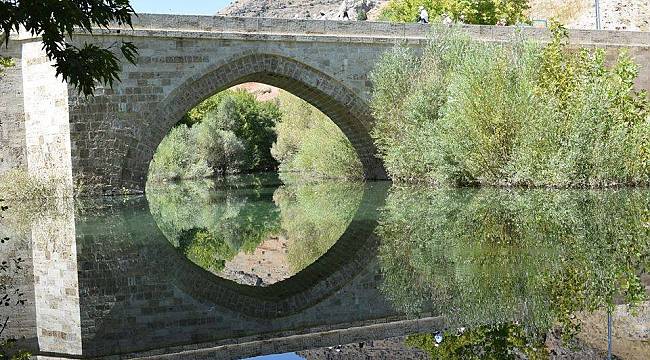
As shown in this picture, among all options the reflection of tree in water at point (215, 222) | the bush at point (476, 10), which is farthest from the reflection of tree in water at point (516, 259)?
the bush at point (476, 10)

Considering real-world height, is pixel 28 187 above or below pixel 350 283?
above

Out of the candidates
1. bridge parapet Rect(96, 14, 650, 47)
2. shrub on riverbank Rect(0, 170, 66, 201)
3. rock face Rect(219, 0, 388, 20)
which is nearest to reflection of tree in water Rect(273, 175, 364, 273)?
bridge parapet Rect(96, 14, 650, 47)

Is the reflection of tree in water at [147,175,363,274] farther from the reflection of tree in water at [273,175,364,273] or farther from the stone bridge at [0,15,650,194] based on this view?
A: the stone bridge at [0,15,650,194]

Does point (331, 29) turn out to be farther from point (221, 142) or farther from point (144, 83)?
point (221, 142)

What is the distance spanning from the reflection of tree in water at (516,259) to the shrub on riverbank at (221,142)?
2225cm

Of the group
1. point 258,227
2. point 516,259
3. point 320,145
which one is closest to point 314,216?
point 258,227

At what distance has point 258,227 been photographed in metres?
14.3

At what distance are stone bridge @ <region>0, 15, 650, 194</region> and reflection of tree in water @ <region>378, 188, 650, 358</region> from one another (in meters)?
7.94

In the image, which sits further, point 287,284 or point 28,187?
point 28,187

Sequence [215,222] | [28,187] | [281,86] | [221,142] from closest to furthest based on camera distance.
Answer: [215,222] < [28,187] < [281,86] < [221,142]

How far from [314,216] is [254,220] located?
1.04m

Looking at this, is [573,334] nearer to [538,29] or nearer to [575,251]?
[575,251]

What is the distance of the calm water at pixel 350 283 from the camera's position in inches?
210

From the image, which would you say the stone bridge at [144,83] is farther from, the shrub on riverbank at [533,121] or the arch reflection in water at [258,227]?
the shrub on riverbank at [533,121]
